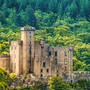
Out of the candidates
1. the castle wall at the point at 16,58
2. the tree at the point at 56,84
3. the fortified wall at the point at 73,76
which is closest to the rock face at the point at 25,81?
the castle wall at the point at 16,58

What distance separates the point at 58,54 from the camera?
118000 mm

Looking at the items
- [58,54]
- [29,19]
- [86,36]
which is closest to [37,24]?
[29,19]

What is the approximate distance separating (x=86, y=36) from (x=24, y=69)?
213ft

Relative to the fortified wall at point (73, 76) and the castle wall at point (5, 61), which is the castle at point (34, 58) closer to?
the castle wall at point (5, 61)

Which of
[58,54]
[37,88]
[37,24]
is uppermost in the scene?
[37,24]

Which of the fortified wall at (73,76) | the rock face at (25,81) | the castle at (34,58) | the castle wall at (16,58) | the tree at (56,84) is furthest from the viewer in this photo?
the castle wall at (16,58)

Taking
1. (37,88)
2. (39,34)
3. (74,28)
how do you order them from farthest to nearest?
(74,28) < (39,34) < (37,88)

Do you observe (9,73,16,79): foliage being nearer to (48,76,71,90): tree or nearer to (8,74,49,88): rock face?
(8,74,49,88): rock face

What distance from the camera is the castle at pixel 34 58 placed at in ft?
371

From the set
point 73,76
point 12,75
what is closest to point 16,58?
point 12,75

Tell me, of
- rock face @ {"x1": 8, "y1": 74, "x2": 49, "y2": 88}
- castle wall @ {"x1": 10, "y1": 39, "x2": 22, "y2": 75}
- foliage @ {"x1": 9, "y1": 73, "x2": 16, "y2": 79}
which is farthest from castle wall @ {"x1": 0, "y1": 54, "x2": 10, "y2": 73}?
rock face @ {"x1": 8, "y1": 74, "x2": 49, "y2": 88}

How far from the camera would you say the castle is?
112938 millimetres

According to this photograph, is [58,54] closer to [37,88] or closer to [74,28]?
[37,88]

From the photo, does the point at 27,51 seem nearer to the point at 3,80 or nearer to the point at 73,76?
the point at 73,76
